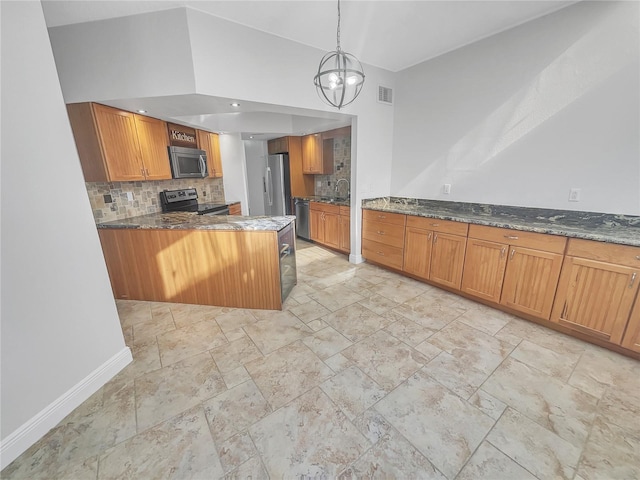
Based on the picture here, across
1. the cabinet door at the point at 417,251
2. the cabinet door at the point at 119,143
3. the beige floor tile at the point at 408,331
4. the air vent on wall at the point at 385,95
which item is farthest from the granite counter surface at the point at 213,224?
the air vent on wall at the point at 385,95

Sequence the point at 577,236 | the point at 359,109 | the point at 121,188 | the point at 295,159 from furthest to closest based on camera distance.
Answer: the point at 295,159 → the point at 359,109 → the point at 121,188 → the point at 577,236

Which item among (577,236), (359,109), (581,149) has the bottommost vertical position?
(577,236)

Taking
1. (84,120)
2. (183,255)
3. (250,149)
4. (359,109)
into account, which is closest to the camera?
(84,120)

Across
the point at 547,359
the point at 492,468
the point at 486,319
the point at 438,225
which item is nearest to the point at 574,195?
the point at 438,225

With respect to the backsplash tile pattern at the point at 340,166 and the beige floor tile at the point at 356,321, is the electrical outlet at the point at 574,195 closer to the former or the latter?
the beige floor tile at the point at 356,321

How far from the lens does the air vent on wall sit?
3604 mm

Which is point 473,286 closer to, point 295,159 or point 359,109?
point 359,109

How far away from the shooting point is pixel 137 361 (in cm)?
204

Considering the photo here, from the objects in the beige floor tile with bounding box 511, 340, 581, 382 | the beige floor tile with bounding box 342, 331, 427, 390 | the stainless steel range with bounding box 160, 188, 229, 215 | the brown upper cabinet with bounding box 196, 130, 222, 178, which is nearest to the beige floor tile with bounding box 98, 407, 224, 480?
the beige floor tile with bounding box 342, 331, 427, 390

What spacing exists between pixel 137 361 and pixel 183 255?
41.5 inches

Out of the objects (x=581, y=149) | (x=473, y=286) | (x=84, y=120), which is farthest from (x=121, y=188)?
(x=581, y=149)

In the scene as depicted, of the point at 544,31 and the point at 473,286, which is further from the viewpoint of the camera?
the point at 473,286

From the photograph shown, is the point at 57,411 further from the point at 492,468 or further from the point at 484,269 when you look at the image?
the point at 484,269

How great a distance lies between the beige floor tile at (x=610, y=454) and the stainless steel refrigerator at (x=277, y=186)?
512cm
